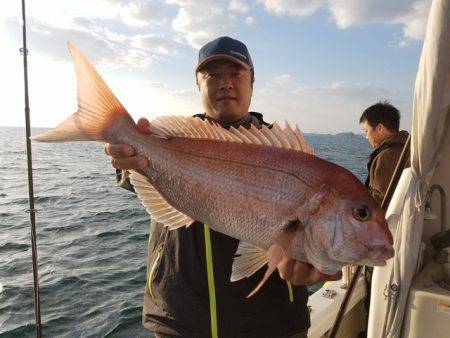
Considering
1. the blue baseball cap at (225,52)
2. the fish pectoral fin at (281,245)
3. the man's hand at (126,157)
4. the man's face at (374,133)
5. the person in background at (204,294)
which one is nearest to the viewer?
the fish pectoral fin at (281,245)

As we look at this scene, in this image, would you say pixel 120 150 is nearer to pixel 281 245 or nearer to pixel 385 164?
pixel 281 245

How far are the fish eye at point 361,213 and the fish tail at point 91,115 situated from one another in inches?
54.2

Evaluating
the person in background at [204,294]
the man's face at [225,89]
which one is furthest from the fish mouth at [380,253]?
the man's face at [225,89]

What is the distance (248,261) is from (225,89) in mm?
1464

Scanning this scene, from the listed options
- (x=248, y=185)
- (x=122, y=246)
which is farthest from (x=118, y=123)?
(x=122, y=246)

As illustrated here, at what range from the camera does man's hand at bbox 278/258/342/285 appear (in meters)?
1.96

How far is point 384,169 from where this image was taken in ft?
16.3

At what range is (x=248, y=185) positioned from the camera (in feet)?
6.52

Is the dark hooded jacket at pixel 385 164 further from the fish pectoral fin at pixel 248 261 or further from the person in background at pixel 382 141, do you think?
the fish pectoral fin at pixel 248 261

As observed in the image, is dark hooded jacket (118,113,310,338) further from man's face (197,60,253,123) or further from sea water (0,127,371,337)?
sea water (0,127,371,337)

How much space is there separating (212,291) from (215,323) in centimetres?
20

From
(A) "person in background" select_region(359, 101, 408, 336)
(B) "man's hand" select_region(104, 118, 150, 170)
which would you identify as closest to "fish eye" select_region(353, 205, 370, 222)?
(B) "man's hand" select_region(104, 118, 150, 170)

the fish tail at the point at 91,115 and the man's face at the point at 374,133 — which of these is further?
the man's face at the point at 374,133

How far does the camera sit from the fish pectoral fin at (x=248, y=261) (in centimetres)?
199
